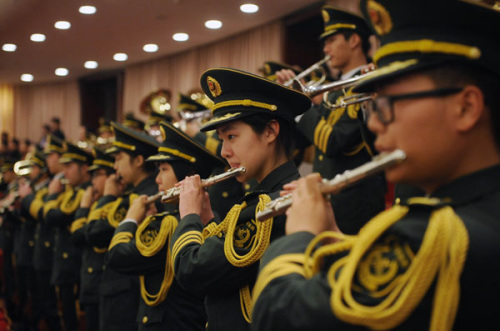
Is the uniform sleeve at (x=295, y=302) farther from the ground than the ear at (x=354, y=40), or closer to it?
closer to it

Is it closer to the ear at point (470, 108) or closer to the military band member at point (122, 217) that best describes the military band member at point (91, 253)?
the military band member at point (122, 217)

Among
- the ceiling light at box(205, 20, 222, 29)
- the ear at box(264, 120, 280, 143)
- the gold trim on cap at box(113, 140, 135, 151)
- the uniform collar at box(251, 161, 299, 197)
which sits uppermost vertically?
the ceiling light at box(205, 20, 222, 29)

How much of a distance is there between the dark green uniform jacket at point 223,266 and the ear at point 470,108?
1.01 m

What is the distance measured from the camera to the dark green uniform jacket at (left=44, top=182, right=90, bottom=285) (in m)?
5.89

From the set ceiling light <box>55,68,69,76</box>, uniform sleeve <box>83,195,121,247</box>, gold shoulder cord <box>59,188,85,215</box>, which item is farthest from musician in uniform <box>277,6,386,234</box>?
ceiling light <box>55,68,69,76</box>

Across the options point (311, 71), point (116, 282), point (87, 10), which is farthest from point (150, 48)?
point (116, 282)

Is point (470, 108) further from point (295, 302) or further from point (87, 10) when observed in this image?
point (87, 10)

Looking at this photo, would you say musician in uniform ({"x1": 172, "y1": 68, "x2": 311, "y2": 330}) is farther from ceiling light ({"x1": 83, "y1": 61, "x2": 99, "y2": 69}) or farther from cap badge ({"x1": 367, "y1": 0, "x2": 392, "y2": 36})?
ceiling light ({"x1": 83, "y1": 61, "x2": 99, "y2": 69})

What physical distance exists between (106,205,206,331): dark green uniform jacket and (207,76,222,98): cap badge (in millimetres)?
872

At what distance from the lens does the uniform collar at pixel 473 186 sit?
133 cm

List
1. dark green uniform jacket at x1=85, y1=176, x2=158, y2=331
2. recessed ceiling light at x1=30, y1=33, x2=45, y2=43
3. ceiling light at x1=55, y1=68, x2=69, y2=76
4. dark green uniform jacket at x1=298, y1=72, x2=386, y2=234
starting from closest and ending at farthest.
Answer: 1. dark green uniform jacket at x1=298, y1=72, x2=386, y2=234
2. dark green uniform jacket at x1=85, y1=176, x2=158, y2=331
3. recessed ceiling light at x1=30, y1=33, x2=45, y2=43
4. ceiling light at x1=55, y1=68, x2=69, y2=76

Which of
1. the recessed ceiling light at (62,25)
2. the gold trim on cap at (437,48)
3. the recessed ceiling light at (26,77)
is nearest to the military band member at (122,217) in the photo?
the gold trim on cap at (437,48)

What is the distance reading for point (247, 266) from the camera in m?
2.20

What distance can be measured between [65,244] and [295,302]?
506cm
